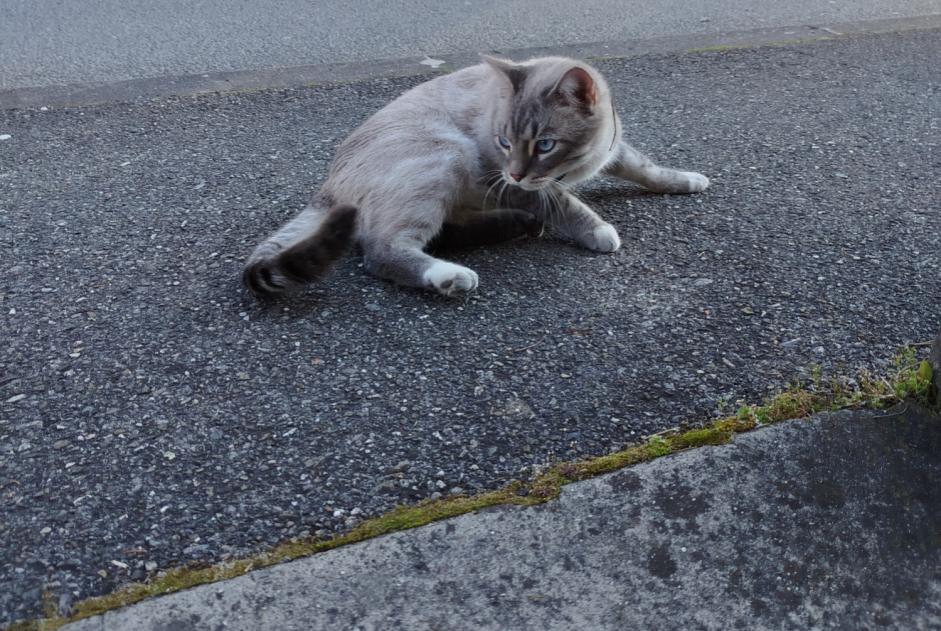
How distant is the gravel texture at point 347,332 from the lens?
6.53 feet

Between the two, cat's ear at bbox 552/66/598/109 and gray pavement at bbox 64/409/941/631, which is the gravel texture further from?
cat's ear at bbox 552/66/598/109

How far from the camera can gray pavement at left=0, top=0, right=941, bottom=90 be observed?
5137 millimetres

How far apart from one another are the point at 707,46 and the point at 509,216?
2.77 m

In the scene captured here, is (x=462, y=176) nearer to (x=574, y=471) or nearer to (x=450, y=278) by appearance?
(x=450, y=278)

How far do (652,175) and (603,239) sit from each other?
0.53 meters

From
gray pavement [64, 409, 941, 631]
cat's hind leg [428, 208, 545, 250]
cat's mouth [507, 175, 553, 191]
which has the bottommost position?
gray pavement [64, 409, 941, 631]

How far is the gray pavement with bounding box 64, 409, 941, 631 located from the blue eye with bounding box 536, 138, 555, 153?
4.19 feet

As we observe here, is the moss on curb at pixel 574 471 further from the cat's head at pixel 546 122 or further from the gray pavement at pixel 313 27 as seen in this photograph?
the gray pavement at pixel 313 27

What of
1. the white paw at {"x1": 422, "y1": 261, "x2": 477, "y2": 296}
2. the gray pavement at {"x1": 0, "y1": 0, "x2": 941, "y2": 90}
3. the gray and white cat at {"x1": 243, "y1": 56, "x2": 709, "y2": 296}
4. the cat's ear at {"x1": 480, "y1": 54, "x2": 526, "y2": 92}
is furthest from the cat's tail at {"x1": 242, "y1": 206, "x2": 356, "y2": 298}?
the gray pavement at {"x1": 0, "y1": 0, "x2": 941, "y2": 90}

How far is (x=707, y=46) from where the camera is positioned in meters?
5.22

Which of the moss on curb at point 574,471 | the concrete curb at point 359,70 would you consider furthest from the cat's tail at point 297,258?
the concrete curb at point 359,70

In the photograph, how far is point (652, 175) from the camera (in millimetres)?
3352

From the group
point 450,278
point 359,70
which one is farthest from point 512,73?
point 359,70

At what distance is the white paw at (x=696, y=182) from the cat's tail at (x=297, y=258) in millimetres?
1343
